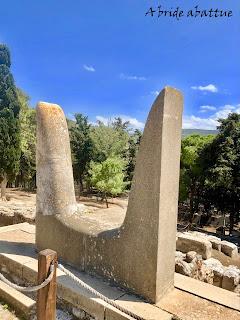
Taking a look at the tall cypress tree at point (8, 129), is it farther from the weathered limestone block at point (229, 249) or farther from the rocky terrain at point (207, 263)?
the weathered limestone block at point (229, 249)

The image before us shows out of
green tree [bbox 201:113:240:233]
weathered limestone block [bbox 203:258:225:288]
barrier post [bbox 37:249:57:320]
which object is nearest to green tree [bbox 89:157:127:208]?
green tree [bbox 201:113:240:233]

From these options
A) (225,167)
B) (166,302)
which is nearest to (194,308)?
(166,302)

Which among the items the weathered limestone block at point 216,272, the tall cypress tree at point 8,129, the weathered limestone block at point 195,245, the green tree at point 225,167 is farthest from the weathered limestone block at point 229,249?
the tall cypress tree at point 8,129

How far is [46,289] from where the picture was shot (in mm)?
3293

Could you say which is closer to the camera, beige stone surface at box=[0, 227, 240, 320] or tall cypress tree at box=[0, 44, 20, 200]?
beige stone surface at box=[0, 227, 240, 320]

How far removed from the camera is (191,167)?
71.3 feet

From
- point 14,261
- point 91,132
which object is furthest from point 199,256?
point 91,132

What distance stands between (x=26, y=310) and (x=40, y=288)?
1.70 meters

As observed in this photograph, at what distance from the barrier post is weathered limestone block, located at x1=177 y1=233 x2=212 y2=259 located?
547 centimetres

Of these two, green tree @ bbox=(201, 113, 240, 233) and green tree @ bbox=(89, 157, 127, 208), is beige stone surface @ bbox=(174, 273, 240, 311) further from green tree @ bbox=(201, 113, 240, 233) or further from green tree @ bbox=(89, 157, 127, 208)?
green tree @ bbox=(89, 157, 127, 208)

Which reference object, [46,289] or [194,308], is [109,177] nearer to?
Result: [194,308]

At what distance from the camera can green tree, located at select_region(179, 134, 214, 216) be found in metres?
21.3

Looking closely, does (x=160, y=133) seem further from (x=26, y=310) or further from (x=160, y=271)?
(x=26, y=310)

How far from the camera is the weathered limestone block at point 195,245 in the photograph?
789cm
